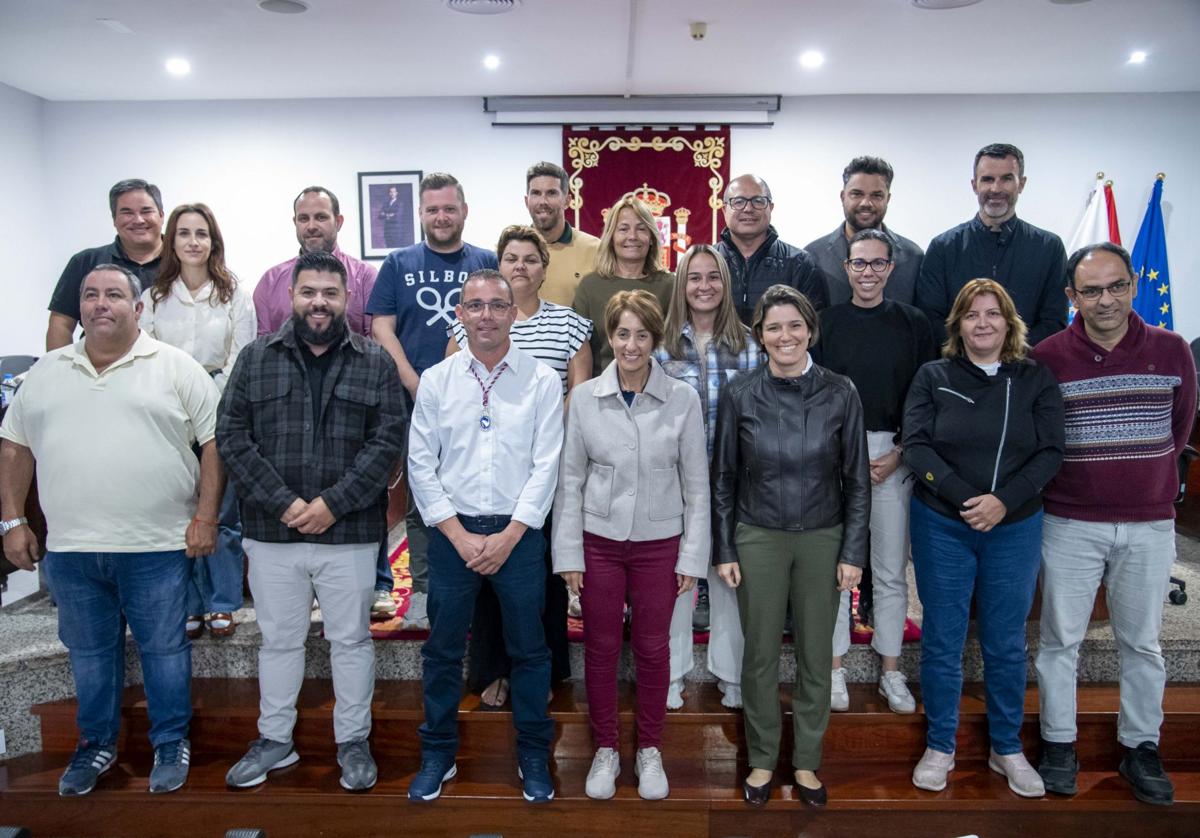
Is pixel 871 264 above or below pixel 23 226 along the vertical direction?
below

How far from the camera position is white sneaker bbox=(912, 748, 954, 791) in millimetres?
2656

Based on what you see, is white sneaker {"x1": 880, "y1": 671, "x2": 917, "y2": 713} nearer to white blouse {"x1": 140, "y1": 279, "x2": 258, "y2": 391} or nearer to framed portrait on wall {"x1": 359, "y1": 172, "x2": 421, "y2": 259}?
white blouse {"x1": 140, "y1": 279, "x2": 258, "y2": 391}

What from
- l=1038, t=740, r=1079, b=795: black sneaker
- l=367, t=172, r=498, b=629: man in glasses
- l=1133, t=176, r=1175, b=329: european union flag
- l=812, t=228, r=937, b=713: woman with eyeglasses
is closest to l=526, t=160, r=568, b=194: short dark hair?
l=367, t=172, r=498, b=629: man in glasses

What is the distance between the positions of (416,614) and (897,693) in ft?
5.92

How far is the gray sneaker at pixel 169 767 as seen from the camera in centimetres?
263

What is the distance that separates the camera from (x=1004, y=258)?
3076 mm

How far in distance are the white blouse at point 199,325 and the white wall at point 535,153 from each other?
3.64 meters

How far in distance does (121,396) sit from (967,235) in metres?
3.05

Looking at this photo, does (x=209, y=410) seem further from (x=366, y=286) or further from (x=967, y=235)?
(x=967, y=235)

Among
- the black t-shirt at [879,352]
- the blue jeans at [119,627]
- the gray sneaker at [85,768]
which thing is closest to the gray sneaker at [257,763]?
the blue jeans at [119,627]

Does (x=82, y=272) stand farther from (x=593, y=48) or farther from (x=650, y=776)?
(x=593, y=48)

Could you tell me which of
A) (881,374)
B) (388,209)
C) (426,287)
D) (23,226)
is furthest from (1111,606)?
(23,226)

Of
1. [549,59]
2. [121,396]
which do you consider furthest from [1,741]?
→ [549,59]

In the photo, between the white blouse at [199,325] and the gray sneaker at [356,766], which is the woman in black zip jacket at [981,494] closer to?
the gray sneaker at [356,766]
